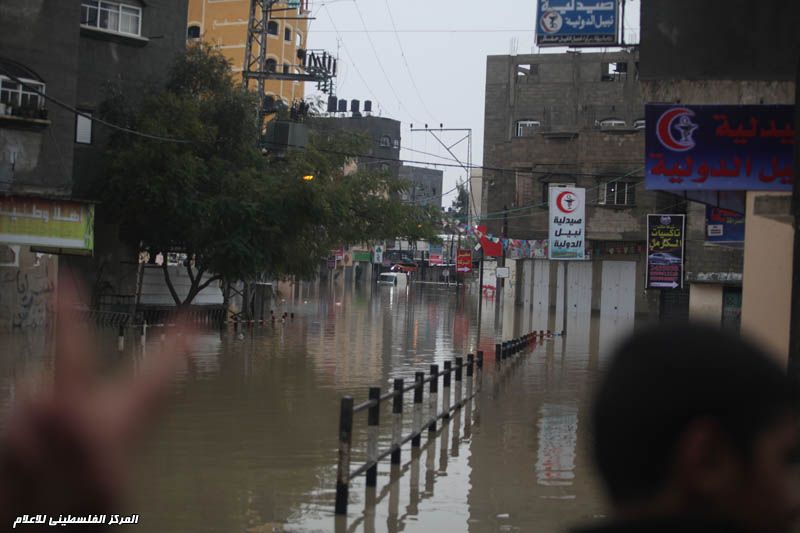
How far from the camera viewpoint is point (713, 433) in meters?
1.65

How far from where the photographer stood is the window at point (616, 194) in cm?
4959

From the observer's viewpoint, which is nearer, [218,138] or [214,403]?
[214,403]

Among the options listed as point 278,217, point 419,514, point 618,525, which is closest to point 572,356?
point 278,217

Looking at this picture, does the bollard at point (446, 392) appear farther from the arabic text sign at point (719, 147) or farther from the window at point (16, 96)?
the window at point (16, 96)

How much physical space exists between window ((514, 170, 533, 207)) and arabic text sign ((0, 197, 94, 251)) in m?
29.7

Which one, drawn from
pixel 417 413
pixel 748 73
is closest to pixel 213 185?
pixel 417 413

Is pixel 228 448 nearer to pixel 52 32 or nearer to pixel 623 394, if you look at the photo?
pixel 623 394

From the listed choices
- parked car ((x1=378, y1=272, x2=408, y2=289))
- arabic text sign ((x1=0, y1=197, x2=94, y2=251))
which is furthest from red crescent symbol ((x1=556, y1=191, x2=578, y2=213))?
parked car ((x1=378, y1=272, x2=408, y2=289))

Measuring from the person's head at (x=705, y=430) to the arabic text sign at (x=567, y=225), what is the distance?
127ft

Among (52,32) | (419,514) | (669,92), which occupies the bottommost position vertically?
(419,514)

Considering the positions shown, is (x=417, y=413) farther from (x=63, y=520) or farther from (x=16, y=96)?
(x=16, y=96)

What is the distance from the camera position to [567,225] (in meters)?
40.5

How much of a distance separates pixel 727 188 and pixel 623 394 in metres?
12.0

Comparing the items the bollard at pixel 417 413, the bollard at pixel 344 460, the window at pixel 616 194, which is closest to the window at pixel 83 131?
the bollard at pixel 417 413
